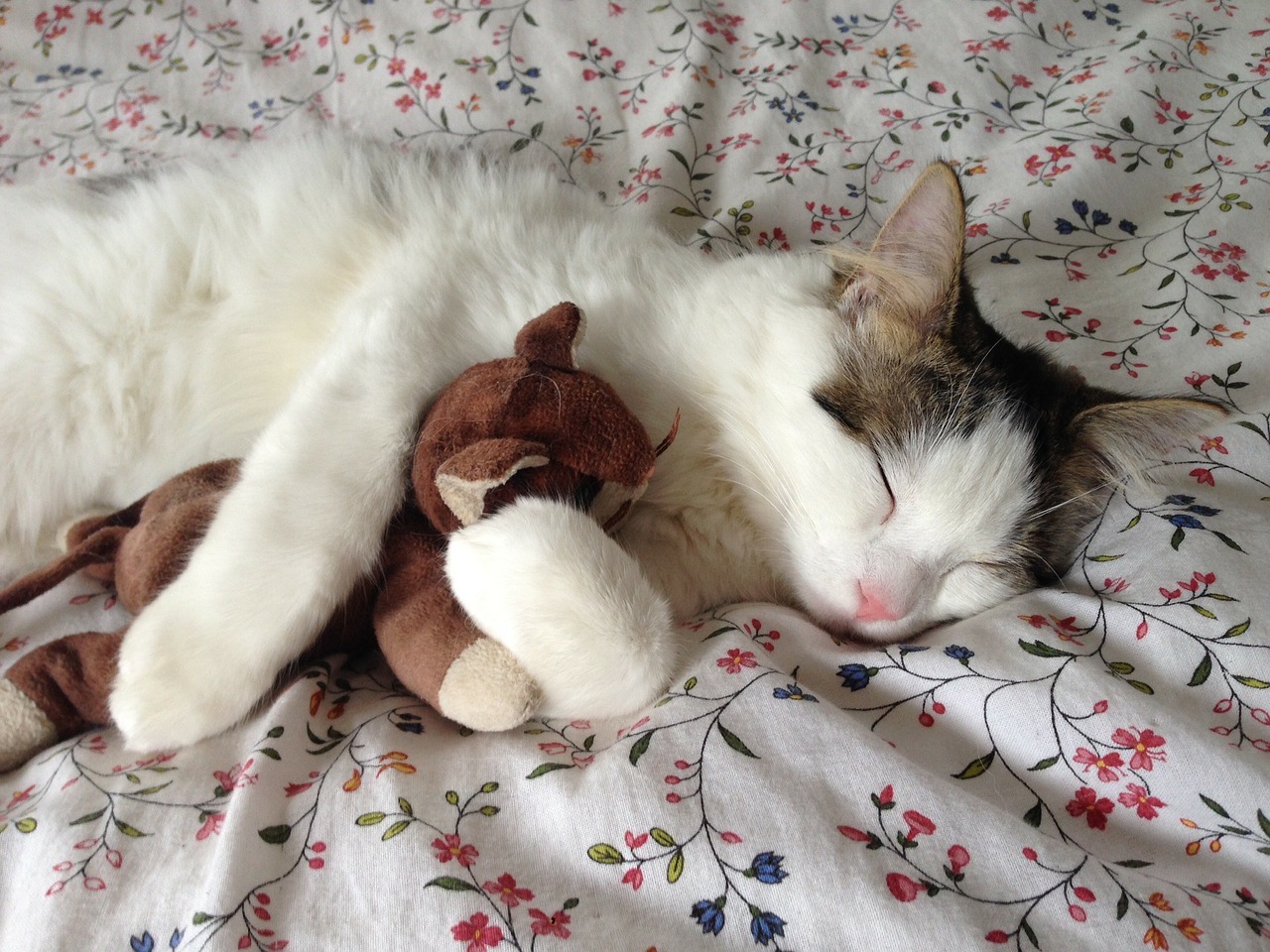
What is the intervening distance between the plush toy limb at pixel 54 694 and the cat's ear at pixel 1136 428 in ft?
4.18

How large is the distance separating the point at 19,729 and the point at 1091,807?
3.81 ft

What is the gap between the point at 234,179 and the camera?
152cm

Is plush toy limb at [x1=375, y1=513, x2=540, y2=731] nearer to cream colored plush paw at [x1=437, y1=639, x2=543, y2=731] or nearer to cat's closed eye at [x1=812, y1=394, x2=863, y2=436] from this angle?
cream colored plush paw at [x1=437, y1=639, x2=543, y2=731]

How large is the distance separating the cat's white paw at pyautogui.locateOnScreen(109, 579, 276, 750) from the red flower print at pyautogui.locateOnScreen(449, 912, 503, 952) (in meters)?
0.40

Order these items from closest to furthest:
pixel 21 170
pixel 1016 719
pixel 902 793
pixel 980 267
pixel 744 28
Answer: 1. pixel 902 793
2. pixel 1016 719
3. pixel 980 267
4. pixel 21 170
5. pixel 744 28

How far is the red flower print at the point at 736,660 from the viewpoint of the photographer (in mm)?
932

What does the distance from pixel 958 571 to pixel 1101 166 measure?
1.09 meters

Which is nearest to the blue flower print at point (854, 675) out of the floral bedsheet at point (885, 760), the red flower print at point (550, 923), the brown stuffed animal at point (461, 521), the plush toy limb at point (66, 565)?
the floral bedsheet at point (885, 760)

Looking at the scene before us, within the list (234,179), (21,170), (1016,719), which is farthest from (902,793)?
(21,170)

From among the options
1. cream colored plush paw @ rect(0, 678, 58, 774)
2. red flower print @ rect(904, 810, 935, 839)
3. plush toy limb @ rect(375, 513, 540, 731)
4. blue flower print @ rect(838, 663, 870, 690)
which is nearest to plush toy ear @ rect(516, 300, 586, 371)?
plush toy limb @ rect(375, 513, 540, 731)

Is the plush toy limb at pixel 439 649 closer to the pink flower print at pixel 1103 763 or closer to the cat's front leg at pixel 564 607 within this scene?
the cat's front leg at pixel 564 607

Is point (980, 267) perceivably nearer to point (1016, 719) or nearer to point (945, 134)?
point (945, 134)

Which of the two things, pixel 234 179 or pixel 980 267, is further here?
pixel 980 267

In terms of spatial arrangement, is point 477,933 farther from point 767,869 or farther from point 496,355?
point 496,355
